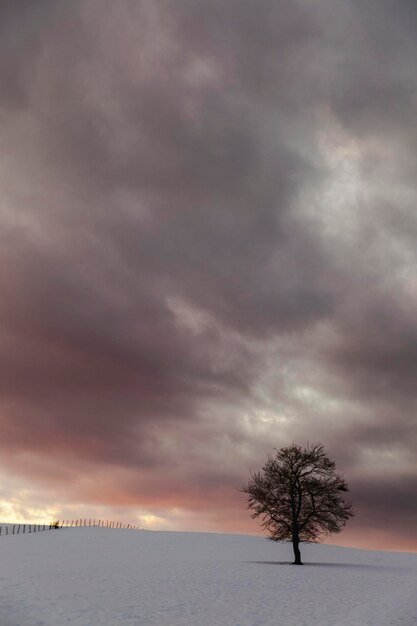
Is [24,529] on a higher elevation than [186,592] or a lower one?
higher

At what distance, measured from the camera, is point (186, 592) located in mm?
39562

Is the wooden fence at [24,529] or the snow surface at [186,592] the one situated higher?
the wooden fence at [24,529]

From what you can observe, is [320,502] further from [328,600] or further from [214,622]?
[214,622]

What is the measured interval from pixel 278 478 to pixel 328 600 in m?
28.2

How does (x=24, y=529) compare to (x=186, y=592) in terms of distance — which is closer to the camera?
(x=186, y=592)

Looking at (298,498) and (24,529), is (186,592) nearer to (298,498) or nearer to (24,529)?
(298,498)

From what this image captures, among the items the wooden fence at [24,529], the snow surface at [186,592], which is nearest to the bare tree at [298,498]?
the snow surface at [186,592]

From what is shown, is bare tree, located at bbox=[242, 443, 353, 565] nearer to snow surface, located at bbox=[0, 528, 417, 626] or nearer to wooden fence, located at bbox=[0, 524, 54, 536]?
snow surface, located at bbox=[0, 528, 417, 626]

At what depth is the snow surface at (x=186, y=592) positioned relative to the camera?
30438 mm

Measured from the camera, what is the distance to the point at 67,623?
1073 inches

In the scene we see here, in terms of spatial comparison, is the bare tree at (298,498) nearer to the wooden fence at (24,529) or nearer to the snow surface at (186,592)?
the snow surface at (186,592)

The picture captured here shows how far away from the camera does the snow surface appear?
30.4 meters

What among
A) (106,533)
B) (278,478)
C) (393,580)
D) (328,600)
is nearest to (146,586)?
(328,600)

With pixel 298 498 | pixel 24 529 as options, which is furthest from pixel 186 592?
pixel 24 529
